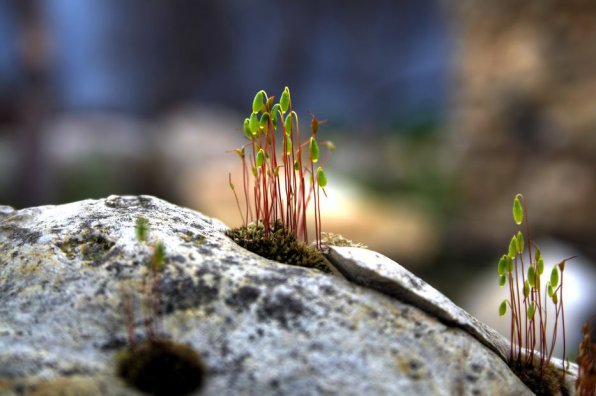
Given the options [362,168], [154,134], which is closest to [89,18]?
[154,134]

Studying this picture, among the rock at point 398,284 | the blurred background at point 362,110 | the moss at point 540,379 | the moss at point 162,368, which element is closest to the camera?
the moss at point 162,368

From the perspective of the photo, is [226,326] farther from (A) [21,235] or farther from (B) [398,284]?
(A) [21,235]

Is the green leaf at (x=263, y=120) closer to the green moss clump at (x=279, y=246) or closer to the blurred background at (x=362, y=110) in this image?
the green moss clump at (x=279, y=246)

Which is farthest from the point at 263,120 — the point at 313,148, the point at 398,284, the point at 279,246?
the point at 398,284

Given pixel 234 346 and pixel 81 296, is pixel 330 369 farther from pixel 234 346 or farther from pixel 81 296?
pixel 81 296

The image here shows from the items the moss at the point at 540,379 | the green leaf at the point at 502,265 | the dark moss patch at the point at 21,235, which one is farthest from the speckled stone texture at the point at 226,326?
the green leaf at the point at 502,265

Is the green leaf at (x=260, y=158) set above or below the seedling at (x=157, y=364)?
above

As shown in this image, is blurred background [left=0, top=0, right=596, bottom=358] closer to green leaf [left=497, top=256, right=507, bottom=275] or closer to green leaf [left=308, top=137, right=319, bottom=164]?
green leaf [left=497, top=256, right=507, bottom=275]
